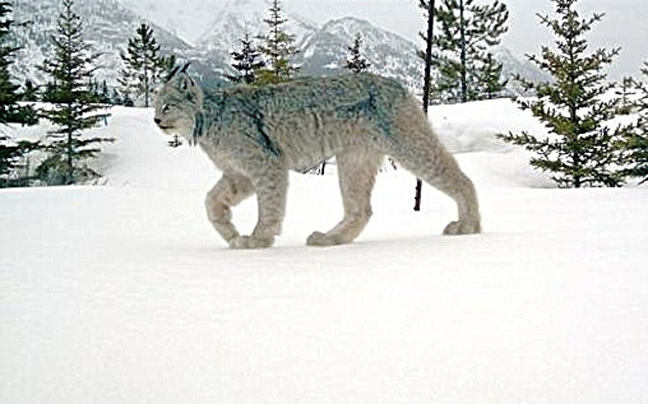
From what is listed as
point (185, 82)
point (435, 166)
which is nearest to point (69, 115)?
point (185, 82)

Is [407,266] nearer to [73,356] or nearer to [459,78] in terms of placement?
[73,356]

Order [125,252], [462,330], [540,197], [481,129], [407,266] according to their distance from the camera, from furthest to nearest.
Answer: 1. [481,129]
2. [540,197]
3. [125,252]
4. [407,266]
5. [462,330]

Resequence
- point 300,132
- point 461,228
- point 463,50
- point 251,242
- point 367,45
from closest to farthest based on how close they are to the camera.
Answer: point 251,242
point 461,228
point 300,132
point 463,50
point 367,45

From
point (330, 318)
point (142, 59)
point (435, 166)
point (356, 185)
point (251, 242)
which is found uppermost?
point (142, 59)

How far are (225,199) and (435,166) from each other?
1483mm

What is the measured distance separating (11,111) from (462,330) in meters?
22.9

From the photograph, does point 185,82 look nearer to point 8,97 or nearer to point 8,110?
point 8,97

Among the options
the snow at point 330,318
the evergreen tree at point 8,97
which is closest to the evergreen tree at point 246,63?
the evergreen tree at point 8,97

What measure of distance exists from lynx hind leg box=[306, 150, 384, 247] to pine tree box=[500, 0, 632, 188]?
44.5 ft

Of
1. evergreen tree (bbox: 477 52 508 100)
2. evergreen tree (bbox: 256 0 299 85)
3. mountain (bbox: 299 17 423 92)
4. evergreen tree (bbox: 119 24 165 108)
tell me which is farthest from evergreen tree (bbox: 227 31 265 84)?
evergreen tree (bbox: 119 24 165 108)

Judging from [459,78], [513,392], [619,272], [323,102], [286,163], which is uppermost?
[459,78]

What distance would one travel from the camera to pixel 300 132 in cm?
488

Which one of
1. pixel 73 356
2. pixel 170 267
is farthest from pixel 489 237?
pixel 73 356

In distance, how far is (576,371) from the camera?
1724 mm
